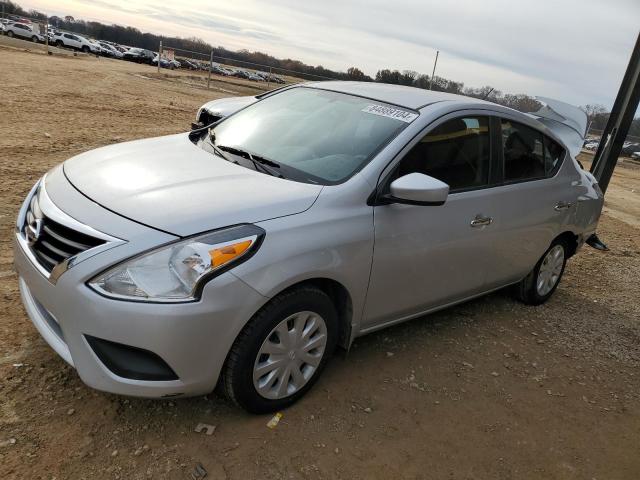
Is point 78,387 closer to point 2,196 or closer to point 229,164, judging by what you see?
point 229,164

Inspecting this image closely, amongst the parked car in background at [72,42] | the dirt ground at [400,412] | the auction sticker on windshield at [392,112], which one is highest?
the auction sticker on windshield at [392,112]

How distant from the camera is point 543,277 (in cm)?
483

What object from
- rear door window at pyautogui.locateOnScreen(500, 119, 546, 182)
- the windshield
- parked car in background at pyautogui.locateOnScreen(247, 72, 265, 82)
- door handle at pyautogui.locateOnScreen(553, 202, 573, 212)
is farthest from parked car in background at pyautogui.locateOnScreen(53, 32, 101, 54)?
door handle at pyautogui.locateOnScreen(553, 202, 573, 212)

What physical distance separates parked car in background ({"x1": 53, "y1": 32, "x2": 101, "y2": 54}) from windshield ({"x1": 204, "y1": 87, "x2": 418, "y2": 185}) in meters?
49.6

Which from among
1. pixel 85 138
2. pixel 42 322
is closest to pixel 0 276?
pixel 42 322

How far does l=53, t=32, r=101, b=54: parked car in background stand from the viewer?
46.0m

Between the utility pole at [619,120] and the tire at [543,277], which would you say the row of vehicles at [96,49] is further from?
the tire at [543,277]

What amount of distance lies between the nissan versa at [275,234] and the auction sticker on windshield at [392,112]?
0.8 inches

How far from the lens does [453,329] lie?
4230 millimetres

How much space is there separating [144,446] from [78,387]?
0.56 m

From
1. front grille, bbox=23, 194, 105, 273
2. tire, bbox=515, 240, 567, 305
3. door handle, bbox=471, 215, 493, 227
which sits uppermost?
door handle, bbox=471, 215, 493, 227

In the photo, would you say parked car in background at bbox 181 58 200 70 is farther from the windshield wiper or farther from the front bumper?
the front bumper

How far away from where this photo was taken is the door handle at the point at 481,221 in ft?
11.8

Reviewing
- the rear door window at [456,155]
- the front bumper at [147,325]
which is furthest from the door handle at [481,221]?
the front bumper at [147,325]
